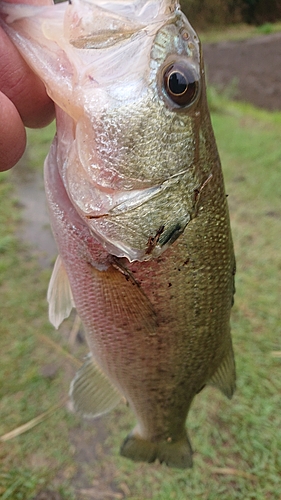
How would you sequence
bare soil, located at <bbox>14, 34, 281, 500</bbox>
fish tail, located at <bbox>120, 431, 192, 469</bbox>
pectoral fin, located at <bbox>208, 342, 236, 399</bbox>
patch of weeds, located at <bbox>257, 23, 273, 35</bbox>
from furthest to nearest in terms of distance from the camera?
patch of weeds, located at <bbox>257, 23, 273, 35</bbox>, bare soil, located at <bbox>14, 34, 281, 500</bbox>, fish tail, located at <bbox>120, 431, 192, 469</bbox>, pectoral fin, located at <bbox>208, 342, 236, 399</bbox>

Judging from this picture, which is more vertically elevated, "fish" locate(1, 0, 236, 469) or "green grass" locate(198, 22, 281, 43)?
"fish" locate(1, 0, 236, 469)

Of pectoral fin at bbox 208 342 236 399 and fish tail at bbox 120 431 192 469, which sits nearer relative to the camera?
pectoral fin at bbox 208 342 236 399

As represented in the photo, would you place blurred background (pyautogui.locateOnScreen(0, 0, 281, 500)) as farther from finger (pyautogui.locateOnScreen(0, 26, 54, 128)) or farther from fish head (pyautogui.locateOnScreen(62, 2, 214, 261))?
finger (pyautogui.locateOnScreen(0, 26, 54, 128))

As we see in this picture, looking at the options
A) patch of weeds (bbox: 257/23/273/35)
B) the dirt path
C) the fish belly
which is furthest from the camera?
patch of weeds (bbox: 257/23/273/35)

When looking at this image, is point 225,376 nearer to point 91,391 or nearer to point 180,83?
point 91,391

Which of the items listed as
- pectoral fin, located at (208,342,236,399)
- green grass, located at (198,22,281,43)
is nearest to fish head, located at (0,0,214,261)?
pectoral fin, located at (208,342,236,399)

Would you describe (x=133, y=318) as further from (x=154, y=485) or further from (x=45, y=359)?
(x=45, y=359)

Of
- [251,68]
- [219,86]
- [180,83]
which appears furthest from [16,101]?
[251,68]

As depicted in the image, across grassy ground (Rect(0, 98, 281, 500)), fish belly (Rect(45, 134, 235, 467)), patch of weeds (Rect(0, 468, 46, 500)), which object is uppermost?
fish belly (Rect(45, 134, 235, 467))
